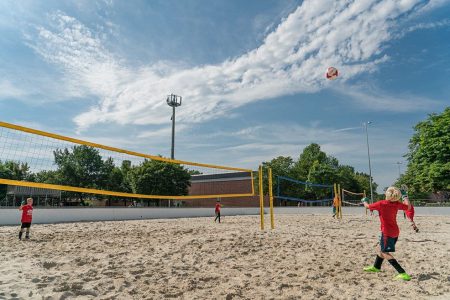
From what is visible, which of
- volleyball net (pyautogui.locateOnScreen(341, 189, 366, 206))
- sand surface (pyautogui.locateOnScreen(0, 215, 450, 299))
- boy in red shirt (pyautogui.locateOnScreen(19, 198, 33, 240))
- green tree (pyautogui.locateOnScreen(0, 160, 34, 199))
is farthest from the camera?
green tree (pyautogui.locateOnScreen(0, 160, 34, 199))

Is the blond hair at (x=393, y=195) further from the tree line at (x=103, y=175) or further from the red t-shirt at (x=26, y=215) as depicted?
the tree line at (x=103, y=175)

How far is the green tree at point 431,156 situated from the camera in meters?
22.4

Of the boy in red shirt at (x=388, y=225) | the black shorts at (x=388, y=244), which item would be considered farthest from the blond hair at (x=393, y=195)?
the black shorts at (x=388, y=244)

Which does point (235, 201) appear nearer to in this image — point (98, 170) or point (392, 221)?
point (98, 170)

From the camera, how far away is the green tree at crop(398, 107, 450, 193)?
22433 mm

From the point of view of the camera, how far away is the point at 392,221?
4316mm

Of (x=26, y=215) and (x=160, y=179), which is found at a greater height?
(x=160, y=179)

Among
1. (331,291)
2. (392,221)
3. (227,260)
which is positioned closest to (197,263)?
(227,260)

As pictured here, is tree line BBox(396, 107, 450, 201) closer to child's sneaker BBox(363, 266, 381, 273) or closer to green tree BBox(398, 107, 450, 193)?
green tree BBox(398, 107, 450, 193)

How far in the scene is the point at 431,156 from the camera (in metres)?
23.8

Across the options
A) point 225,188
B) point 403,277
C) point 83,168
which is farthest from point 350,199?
point 403,277

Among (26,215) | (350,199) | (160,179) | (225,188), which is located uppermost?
(160,179)

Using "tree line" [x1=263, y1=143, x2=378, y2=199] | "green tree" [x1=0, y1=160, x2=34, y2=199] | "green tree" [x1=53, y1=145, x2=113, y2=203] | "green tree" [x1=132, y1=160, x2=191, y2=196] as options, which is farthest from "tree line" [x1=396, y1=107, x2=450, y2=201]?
"green tree" [x1=0, y1=160, x2=34, y2=199]

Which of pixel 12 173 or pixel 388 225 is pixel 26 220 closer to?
pixel 388 225
